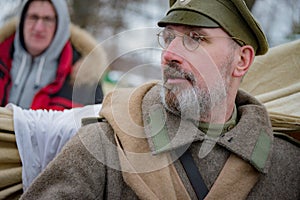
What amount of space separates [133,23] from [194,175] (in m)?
6.51

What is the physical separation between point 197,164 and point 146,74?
0.37m

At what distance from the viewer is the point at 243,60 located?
7.27 feet

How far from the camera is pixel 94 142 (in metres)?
2.01

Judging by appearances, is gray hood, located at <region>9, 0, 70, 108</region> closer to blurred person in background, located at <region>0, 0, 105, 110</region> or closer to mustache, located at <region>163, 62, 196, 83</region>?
blurred person in background, located at <region>0, 0, 105, 110</region>

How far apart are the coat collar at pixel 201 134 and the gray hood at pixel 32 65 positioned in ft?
4.08

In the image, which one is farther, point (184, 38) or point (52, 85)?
point (52, 85)

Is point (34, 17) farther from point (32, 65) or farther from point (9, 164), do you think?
point (9, 164)

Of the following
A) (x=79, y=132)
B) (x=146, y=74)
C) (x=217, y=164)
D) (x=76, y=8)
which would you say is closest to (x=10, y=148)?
(x=79, y=132)

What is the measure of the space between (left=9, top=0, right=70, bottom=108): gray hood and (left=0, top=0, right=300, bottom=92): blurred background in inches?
12.7

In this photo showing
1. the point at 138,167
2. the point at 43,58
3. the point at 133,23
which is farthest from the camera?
the point at 133,23

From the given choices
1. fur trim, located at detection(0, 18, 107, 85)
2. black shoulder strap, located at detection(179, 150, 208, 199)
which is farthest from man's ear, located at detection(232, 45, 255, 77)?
fur trim, located at detection(0, 18, 107, 85)

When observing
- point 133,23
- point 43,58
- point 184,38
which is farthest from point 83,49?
point 133,23

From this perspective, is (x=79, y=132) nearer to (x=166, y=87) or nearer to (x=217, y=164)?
(x=166, y=87)

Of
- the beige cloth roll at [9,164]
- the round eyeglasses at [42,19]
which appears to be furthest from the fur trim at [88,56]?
the beige cloth roll at [9,164]
